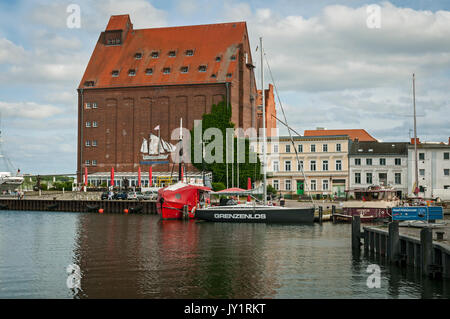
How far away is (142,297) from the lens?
2045cm

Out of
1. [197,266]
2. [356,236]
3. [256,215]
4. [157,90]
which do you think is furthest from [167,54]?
[197,266]

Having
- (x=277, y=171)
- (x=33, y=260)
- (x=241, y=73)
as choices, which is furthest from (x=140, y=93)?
(x=33, y=260)

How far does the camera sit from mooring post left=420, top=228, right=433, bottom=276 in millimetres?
22719

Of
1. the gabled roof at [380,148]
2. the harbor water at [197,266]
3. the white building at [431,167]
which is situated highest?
the gabled roof at [380,148]

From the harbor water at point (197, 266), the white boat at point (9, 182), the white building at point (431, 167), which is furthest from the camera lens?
the white boat at point (9, 182)

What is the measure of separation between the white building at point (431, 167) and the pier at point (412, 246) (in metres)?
55.6

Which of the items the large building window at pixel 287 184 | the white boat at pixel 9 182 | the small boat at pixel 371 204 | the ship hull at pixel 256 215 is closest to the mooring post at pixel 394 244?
the ship hull at pixel 256 215

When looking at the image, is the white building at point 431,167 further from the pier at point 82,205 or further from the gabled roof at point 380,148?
the pier at point 82,205

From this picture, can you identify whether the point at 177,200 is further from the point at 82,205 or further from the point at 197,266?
the point at 197,266

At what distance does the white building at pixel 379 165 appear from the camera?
86.2 metres

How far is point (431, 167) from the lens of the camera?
84.9 meters

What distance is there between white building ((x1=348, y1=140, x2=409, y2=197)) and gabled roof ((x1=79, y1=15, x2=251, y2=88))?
81.8 ft

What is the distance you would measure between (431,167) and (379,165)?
24.5 feet
